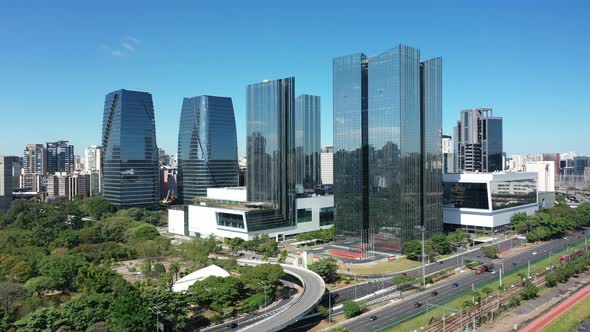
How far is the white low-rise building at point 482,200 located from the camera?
73.3 meters

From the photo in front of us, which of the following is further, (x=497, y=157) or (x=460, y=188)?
(x=497, y=157)

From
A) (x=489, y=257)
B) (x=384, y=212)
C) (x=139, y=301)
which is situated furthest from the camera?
(x=384, y=212)

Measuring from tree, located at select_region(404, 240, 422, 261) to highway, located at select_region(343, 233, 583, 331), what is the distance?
22.5ft

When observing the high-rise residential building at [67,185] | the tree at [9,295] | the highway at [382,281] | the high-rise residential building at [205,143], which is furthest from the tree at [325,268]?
the high-rise residential building at [67,185]

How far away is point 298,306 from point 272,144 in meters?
45.9

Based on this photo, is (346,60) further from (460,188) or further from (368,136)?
(460,188)

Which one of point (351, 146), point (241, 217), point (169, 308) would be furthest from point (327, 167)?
point (169, 308)

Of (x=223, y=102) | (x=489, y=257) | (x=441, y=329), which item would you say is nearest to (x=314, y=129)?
(x=223, y=102)

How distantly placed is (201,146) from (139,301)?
71511 mm

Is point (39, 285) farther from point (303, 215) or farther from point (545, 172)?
point (545, 172)

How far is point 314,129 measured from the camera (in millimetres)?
103062

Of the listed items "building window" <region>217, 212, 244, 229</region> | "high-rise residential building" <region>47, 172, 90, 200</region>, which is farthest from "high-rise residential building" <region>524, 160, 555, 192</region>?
"high-rise residential building" <region>47, 172, 90, 200</region>

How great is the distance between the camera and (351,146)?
66.6 m

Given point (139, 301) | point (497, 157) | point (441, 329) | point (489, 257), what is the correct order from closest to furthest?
point (139, 301)
point (441, 329)
point (489, 257)
point (497, 157)
